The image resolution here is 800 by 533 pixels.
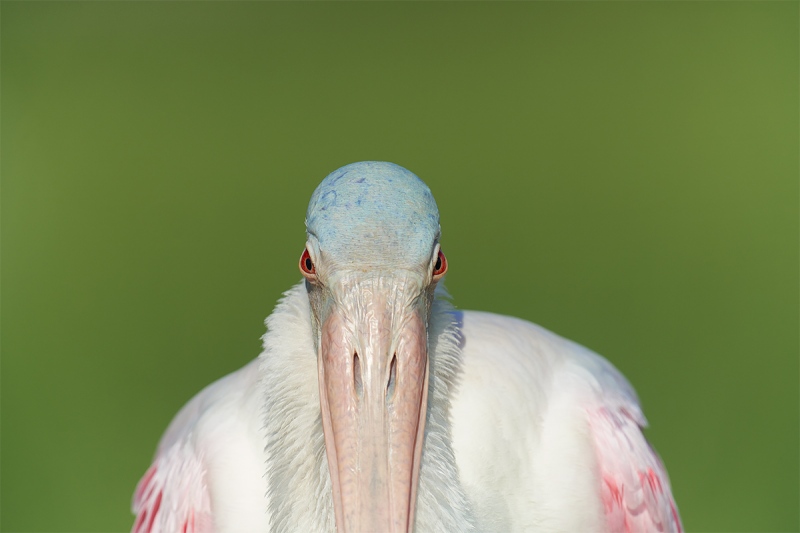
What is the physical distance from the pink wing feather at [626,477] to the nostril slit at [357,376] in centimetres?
70

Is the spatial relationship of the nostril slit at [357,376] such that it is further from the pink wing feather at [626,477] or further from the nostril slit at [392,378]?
the pink wing feather at [626,477]

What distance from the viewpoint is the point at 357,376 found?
4.33 ft

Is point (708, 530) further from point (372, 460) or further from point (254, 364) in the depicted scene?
point (372, 460)

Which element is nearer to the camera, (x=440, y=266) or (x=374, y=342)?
(x=374, y=342)

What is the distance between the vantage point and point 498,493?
1665mm

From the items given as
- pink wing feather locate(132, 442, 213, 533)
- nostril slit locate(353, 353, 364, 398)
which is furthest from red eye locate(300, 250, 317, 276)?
pink wing feather locate(132, 442, 213, 533)

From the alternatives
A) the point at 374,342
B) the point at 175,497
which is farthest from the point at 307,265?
the point at 175,497

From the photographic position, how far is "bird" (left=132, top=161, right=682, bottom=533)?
51.7 inches

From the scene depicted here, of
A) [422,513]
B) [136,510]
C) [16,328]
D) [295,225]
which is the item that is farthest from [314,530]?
[16,328]

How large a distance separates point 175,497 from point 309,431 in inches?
21.2

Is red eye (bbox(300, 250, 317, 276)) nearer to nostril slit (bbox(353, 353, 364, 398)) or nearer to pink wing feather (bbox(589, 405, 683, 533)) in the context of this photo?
nostril slit (bbox(353, 353, 364, 398))

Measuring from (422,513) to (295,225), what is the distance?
10.2 ft

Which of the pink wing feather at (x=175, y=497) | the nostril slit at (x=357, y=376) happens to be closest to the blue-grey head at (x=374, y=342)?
the nostril slit at (x=357, y=376)

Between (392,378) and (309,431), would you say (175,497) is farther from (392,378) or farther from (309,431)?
(392,378)
